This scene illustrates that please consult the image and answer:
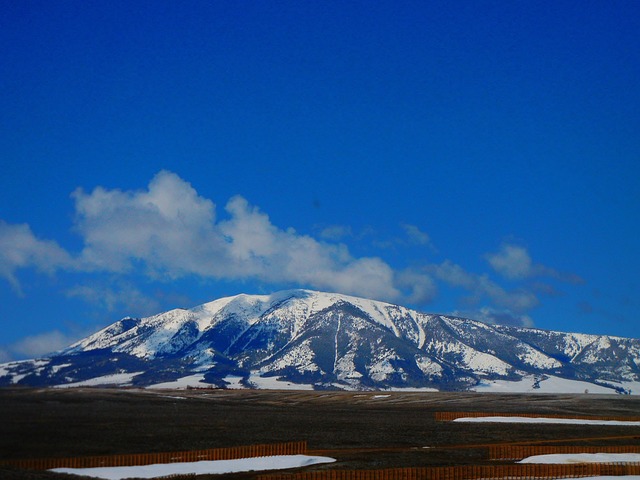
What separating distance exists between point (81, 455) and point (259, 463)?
1951 centimetres

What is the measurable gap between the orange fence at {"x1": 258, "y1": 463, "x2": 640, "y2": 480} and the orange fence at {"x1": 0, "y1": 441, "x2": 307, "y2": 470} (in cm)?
1351

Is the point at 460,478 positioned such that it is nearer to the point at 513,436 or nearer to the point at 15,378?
the point at 513,436

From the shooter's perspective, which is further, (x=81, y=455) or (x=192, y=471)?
(x=81, y=455)

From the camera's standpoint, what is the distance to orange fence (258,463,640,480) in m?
73.0

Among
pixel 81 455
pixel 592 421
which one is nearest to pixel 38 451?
pixel 81 455

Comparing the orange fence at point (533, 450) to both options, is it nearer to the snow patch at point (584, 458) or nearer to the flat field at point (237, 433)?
the flat field at point (237, 433)

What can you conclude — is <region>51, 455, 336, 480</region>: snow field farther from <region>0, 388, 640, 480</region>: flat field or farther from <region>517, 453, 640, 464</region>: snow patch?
<region>517, 453, 640, 464</region>: snow patch

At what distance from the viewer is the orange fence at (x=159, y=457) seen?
7319 cm

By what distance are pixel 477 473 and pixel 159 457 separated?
1364 inches

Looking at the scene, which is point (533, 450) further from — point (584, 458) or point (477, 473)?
point (477, 473)

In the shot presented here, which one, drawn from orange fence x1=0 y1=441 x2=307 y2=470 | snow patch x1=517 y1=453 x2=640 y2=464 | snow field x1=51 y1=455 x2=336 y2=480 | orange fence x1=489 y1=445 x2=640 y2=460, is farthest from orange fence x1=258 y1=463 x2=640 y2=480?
orange fence x1=0 y1=441 x2=307 y2=470

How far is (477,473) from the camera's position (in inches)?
3000

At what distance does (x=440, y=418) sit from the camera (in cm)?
15712

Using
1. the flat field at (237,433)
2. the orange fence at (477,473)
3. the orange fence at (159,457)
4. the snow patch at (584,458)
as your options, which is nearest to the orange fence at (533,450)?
the flat field at (237,433)
